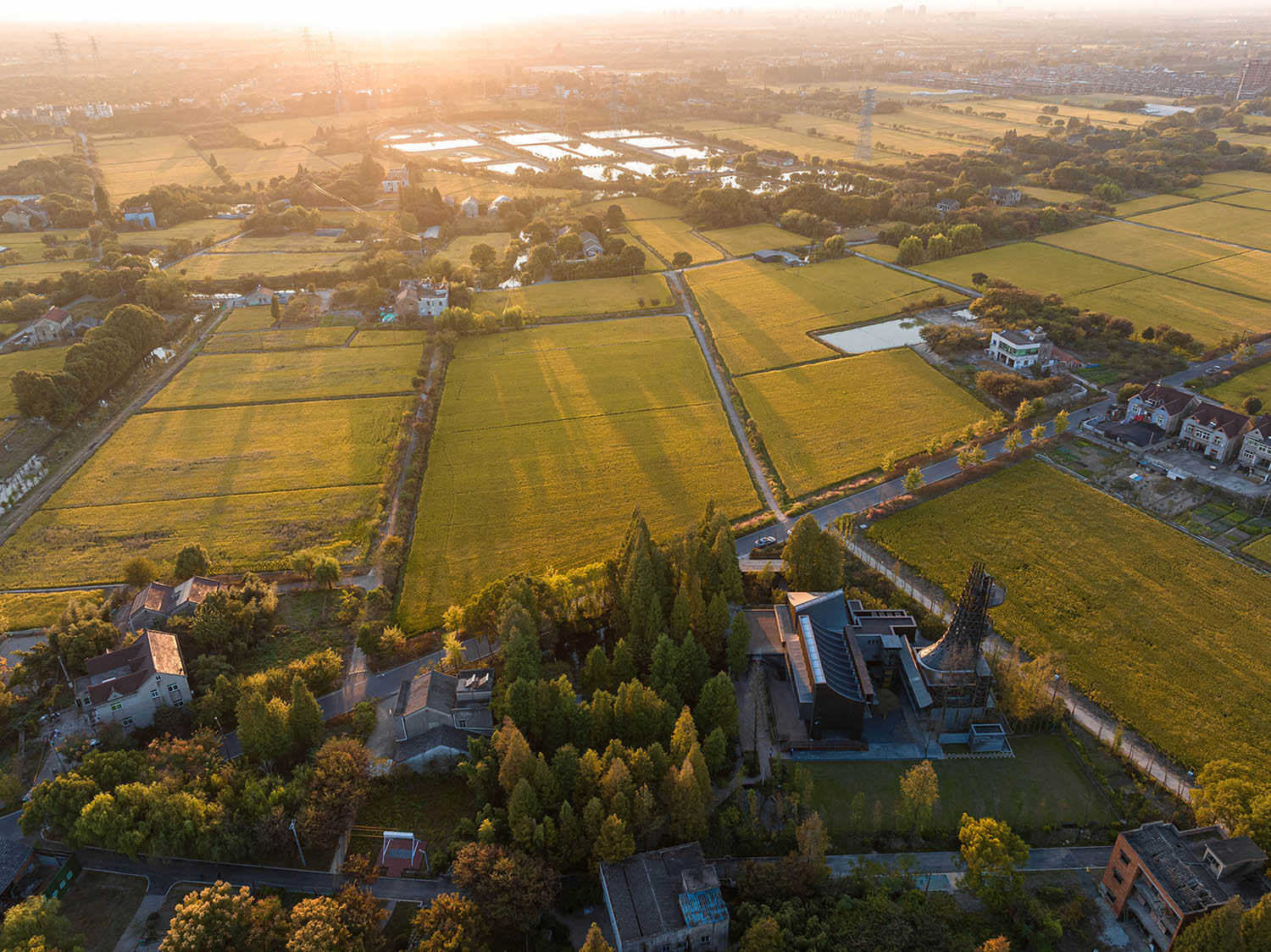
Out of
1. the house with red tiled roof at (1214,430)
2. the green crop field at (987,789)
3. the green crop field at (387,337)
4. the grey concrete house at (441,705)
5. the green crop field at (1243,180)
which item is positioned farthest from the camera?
the green crop field at (1243,180)

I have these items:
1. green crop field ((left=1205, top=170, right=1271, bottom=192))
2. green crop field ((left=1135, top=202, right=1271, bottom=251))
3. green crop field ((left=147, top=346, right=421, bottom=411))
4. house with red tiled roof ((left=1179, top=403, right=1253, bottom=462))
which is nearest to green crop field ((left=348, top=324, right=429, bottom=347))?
green crop field ((left=147, top=346, right=421, bottom=411))

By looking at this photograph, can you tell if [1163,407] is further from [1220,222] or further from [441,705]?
[1220,222]

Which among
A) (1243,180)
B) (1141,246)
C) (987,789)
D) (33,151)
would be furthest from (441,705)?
(33,151)

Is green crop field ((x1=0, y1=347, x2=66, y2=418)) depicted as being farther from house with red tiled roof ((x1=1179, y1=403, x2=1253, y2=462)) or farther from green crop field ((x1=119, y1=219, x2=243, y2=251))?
house with red tiled roof ((x1=1179, y1=403, x2=1253, y2=462))

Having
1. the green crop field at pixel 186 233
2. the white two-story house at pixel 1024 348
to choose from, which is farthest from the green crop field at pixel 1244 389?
the green crop field at pixel 186 233

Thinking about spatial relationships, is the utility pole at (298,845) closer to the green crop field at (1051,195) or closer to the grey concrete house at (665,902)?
the grey concrete house at (665,902)

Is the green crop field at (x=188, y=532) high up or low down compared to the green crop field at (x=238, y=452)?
down

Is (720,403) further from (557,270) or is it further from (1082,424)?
(557,270)
